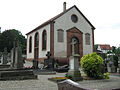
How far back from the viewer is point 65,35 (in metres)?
29.1

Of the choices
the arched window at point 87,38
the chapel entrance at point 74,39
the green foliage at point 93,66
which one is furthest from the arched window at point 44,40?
the green foliage at point 93,66

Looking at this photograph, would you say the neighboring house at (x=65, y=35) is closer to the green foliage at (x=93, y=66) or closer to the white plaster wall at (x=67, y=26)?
the white plaster wall at (x=67, y=26)

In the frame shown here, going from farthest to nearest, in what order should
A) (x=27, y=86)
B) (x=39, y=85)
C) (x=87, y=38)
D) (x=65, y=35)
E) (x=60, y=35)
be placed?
(x=87, y=38), (x=65, y=35), (x=60, y=35), (x=39, y=85), (x=27, y=86)

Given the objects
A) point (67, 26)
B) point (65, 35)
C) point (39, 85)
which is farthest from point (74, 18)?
point (39, 85)

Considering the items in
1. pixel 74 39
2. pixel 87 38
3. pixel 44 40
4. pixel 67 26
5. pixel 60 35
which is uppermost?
pixel 67 26

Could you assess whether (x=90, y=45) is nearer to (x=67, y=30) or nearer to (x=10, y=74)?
(x=67, y=30)

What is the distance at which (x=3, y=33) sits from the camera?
55312 millimetres

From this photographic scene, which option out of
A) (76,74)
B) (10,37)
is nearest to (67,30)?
(76,74)

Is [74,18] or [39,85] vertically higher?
[74,18]

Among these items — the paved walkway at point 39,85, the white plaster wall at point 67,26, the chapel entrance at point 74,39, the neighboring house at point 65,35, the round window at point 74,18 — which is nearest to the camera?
the paved walkway at point 39,85

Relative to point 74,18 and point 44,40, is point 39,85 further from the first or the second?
point 74,18

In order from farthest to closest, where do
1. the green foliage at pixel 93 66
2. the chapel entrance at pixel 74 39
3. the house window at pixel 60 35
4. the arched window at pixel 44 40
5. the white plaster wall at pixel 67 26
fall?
the arched window at pixel 44 40, the chapel entrance at pixel 74 39, the house window at pixel 60 35, the white plaster wall at pixel 67 26, the green foliage at pixel 93 66

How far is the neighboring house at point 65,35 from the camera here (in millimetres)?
27664

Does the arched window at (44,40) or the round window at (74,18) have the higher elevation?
the round window at (74,18)
